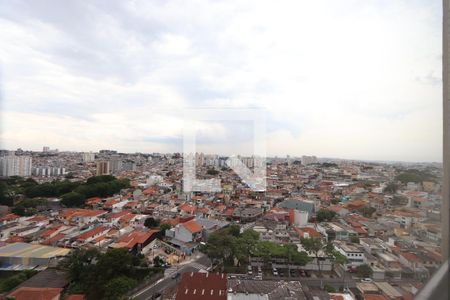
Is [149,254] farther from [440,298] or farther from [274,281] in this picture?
[440,298]

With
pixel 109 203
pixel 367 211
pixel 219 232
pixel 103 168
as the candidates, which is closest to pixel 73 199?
pixel 109 203

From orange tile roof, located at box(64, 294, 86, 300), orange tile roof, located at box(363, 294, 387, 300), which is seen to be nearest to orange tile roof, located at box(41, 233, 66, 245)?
orange tile roof, located at box(64, 294, 86, 300)

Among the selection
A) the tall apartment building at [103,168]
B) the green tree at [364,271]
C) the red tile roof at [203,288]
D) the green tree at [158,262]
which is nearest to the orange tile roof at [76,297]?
the green tree at [158,262]

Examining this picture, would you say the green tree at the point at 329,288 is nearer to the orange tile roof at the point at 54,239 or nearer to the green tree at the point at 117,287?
the green tree at the point at 117,287

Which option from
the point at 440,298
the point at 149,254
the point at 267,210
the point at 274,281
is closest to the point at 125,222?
the point at 149,254

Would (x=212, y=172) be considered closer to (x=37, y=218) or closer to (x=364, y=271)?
(x=364, y=271)
